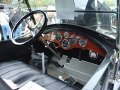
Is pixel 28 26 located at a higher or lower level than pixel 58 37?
higher

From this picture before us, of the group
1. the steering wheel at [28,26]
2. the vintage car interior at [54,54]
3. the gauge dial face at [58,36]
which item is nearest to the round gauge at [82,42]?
the vintage car interior at [54,54]

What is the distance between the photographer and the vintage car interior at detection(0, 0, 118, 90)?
1.80m

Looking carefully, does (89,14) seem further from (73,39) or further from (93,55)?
(93,55)

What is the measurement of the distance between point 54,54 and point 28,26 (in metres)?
0.47

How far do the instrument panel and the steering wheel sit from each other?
0.23 metres

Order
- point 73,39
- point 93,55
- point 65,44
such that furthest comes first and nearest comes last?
point 65,44
point 73,39
point 93,55

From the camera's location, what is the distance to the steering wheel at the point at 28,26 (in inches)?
80.5

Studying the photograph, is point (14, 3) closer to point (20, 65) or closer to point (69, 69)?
point (20, 65)

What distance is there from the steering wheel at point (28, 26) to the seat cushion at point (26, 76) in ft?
1.00

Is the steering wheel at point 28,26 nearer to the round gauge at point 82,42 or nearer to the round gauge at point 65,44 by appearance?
the round gauge at point 65,44

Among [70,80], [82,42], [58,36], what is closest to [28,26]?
[58,36]

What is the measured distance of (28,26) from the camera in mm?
2137

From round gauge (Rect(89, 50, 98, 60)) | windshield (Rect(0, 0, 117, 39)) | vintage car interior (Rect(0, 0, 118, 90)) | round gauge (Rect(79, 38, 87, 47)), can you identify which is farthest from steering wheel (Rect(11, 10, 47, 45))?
round gauge (Rect(89, 50, 98, 60))

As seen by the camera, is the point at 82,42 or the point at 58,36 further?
the point at 58,36
